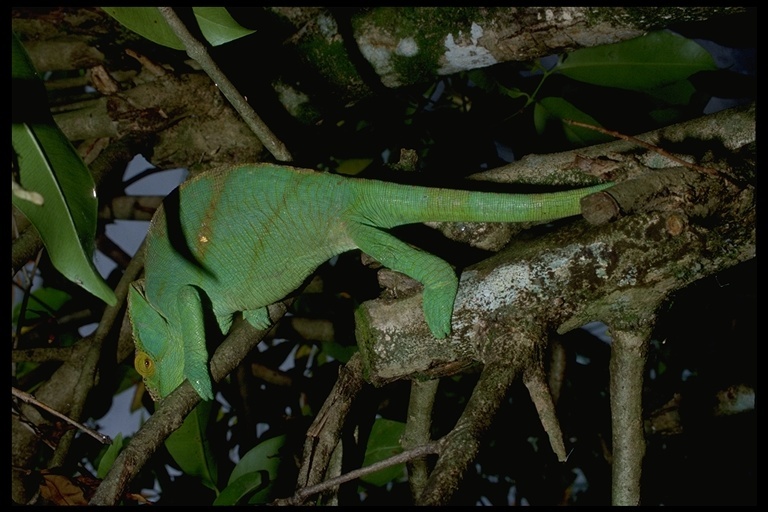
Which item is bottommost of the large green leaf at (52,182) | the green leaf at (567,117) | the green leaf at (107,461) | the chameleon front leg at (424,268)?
the green leaf at (107,461)

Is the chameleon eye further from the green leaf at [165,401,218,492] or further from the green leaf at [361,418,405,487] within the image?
the green leaf at [361,418,405,487]

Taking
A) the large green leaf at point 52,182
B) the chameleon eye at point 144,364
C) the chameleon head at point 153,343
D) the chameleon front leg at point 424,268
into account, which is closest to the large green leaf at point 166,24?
the large green leaf at point 52,182

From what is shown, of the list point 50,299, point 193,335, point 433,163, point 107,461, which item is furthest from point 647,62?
point 50,299

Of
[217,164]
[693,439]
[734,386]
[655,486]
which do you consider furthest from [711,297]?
[217,164]

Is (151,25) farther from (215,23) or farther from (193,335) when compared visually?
(193,335)

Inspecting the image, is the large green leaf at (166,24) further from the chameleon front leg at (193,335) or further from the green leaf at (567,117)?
the green leaf at (567,117)

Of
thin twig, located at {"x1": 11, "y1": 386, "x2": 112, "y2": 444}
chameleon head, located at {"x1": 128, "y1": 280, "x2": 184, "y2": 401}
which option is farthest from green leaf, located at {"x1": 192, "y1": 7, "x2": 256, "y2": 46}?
chameleon head, located at {"x1": 128, "y1": 280, "x2": 184, "y2": 401}

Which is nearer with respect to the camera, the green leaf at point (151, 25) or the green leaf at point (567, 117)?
the green leaf at point (151, 25)
